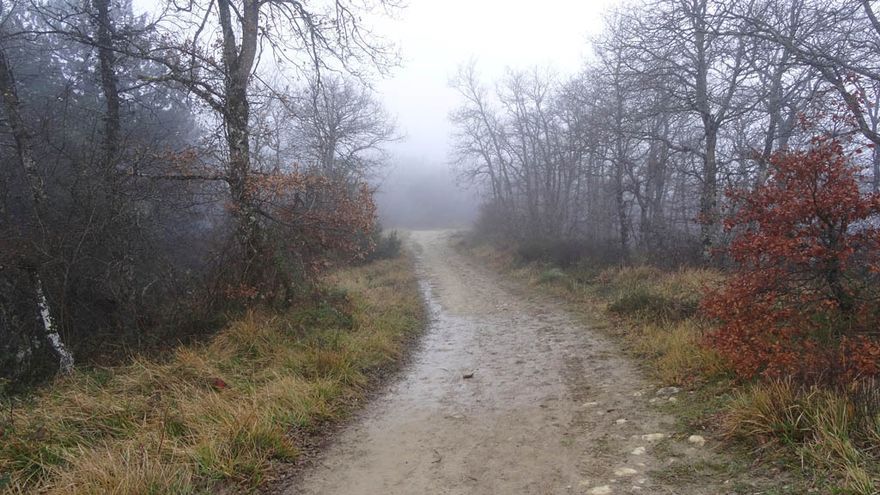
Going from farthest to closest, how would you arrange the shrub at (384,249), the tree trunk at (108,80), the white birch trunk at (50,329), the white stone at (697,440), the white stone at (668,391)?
the shrub at (384,249), the tree trunk at (108,80), the white birch trunk at (50,329), the white stone at (668,391), the white stone at (697,440)

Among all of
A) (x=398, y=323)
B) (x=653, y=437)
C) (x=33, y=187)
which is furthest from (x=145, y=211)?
(x=653, y=437)

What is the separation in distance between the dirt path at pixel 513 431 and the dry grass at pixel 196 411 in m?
0.54

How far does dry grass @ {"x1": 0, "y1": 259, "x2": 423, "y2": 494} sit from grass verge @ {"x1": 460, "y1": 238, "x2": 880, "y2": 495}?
380 centimetres

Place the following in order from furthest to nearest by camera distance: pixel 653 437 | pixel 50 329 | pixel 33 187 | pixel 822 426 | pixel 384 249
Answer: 1. pixel 384 249
2. pixel 33 187
3. pixel 50 329
4. pixel 653 437
5. pixel 822 426

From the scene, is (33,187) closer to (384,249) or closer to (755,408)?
(755,408)

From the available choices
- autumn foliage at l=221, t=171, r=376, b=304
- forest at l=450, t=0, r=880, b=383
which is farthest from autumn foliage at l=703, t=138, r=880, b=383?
autumn foliage at l=221, t=171, r=376, b=304

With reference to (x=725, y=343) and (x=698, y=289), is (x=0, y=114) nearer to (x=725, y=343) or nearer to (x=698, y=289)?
(x=725, y=343)

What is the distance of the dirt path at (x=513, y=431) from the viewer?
13.6ft

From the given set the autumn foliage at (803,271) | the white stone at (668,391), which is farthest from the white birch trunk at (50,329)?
the autumn foliage at (803,271)

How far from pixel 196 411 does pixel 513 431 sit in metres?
3.10

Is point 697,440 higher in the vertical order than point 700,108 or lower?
lower

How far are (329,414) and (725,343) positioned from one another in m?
4.36

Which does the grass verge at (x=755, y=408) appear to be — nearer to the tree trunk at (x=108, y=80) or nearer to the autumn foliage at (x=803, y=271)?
the autumn foliage at (x=803, y=271)

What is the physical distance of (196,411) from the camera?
5.05 m
